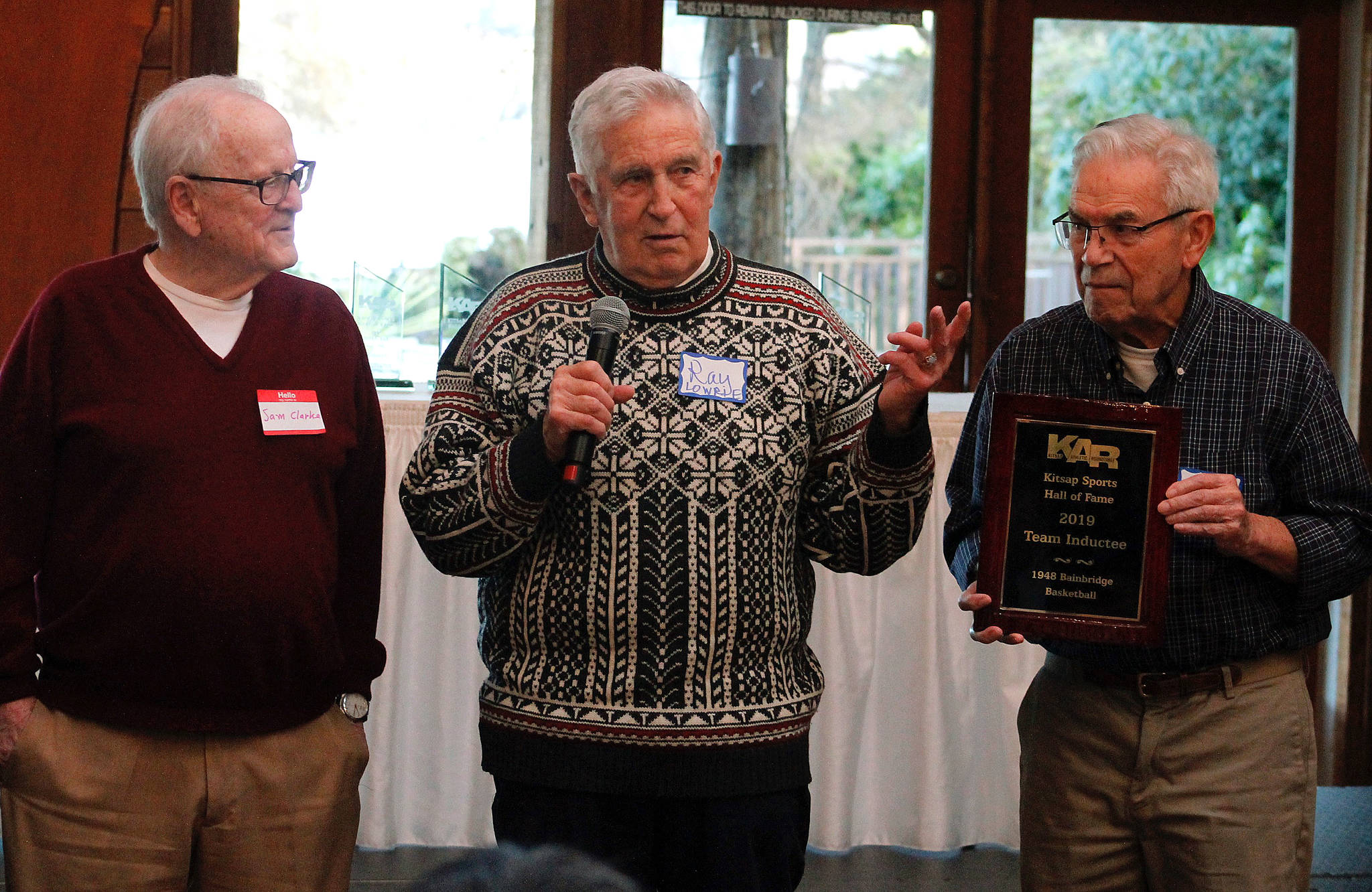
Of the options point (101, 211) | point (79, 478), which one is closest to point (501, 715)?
point (79, 478)

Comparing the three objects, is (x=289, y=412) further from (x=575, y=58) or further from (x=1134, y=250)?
(x=575, y=58)

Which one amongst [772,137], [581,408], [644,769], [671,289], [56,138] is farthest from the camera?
[772,137]

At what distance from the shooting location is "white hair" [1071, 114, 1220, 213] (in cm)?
190

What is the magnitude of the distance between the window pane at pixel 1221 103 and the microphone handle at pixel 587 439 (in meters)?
3.30

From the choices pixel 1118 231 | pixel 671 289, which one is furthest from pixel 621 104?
pixel 1118 231

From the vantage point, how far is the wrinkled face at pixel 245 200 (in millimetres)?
1909

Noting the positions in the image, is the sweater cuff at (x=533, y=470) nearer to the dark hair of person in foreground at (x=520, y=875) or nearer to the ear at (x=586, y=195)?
the ear at (x=586, y=195)

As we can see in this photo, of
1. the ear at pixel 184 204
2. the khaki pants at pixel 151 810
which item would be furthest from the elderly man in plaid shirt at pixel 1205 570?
the ear at pixel 184 204

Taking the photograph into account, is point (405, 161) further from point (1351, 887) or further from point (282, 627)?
point (1351, 887)

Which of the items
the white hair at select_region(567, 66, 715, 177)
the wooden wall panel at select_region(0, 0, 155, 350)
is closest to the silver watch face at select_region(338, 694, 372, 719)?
the white hair at select_region(567, 66, 715, 177)

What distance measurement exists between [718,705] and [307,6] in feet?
11.2

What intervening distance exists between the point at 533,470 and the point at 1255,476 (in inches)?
42.3

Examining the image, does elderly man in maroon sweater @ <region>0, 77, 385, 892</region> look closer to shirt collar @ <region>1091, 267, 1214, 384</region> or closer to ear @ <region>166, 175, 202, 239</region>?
ear @ <region>166, 175, 202, 239</region>

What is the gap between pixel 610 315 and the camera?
175 cm
